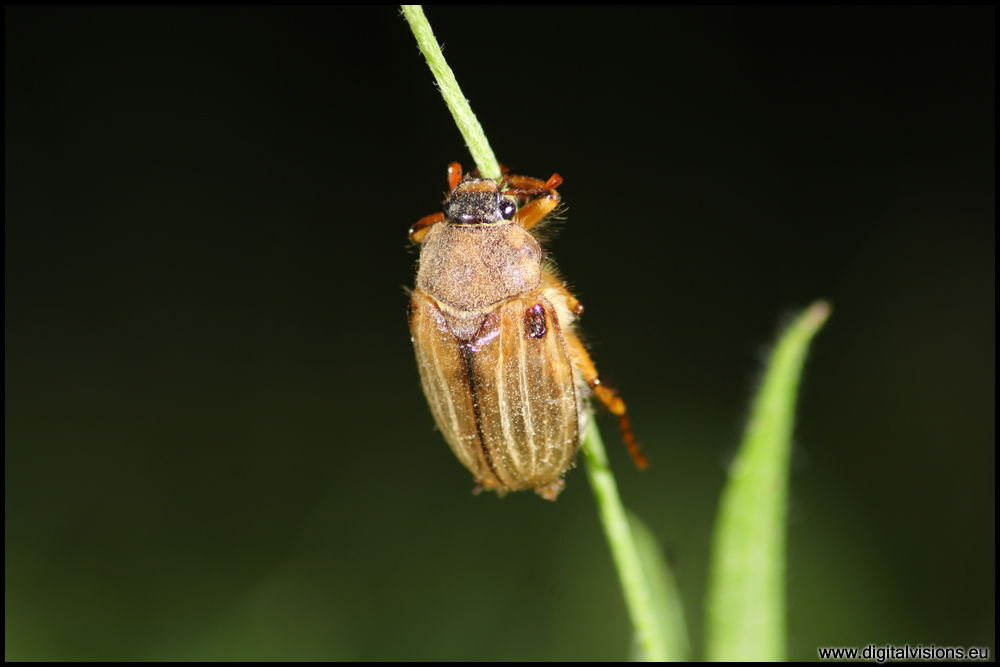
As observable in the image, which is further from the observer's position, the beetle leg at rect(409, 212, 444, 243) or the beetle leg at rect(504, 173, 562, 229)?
the beetle leg at rect(409, 212, 444, 243)

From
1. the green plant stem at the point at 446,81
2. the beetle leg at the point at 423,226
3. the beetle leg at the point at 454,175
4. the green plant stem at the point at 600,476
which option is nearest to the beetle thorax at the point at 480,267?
the beetle leg at the point at 423,226

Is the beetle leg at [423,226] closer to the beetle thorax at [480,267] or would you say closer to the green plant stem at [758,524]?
the beetle thorax at [480,267]

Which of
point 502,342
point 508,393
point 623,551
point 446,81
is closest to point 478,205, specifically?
point 502,342

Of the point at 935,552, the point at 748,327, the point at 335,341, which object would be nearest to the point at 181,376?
the point at 335,341

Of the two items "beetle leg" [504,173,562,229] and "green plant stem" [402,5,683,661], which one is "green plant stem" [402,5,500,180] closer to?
"green plant stem" [402,5,683,661]

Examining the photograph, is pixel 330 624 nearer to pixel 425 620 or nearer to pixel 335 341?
pixel 425 620

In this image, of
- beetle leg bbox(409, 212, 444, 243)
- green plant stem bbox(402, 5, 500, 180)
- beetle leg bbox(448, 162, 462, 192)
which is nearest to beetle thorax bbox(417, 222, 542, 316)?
beetle leg bbox(409, 212, 444, 243)
